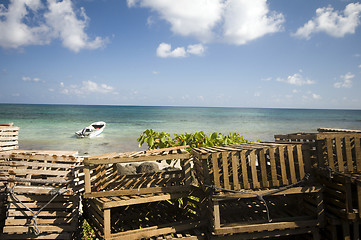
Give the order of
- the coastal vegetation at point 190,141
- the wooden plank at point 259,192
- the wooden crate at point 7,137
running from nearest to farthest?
1. the wooden plank at point 259,192
2. the wooden crate at point 7,137
3. the coastal vegetation at point 190,141

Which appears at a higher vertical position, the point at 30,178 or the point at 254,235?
the point at 30,178

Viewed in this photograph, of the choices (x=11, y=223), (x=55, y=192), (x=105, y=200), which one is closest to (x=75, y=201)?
(x=55, y=192)

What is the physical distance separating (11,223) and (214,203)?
4.06m

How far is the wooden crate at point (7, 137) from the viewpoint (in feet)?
18.5

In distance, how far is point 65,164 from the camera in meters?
4.66

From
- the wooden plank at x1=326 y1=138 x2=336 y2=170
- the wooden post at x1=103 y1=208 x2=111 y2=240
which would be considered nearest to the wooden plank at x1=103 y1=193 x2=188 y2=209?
the wooden post at x1=103 y1=208 x2=111 y2=240

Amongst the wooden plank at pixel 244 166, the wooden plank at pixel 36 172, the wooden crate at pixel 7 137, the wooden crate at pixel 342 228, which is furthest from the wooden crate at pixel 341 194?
the wooden crate at pixel 7 137

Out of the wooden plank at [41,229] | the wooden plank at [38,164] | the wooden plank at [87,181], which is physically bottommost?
the wooden plank at [41,229]

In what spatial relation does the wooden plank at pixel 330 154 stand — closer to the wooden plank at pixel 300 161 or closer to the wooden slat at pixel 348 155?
the wooden slat at pixel 348 155

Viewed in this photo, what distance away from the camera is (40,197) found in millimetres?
4664

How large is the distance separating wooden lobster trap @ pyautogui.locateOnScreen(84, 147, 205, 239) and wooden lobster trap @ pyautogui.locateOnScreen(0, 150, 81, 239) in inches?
17.7

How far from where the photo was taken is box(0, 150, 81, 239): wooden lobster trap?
4512mm

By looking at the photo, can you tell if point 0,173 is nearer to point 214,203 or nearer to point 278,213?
point 214,203

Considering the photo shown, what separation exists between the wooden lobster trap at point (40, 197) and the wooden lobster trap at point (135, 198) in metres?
0.45
